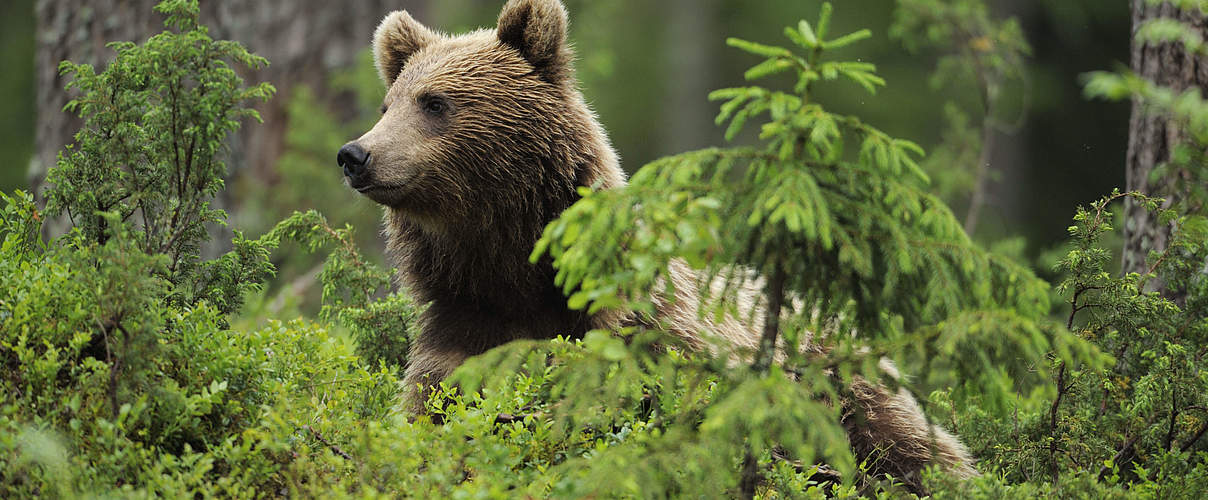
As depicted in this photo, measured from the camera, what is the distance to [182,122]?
160 inches

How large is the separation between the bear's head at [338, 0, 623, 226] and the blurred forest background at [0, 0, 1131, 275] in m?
0.43

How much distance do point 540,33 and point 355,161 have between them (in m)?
1.14

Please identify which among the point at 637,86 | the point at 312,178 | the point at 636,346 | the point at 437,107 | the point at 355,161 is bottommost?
the point at 312,178

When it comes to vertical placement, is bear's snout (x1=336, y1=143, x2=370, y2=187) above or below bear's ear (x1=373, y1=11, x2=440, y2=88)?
below

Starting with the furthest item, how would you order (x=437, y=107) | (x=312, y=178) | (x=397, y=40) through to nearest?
(x=312, y=178)
(x=397, y=40)
(x=437, y=107)

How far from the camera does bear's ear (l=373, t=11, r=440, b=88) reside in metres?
5.38

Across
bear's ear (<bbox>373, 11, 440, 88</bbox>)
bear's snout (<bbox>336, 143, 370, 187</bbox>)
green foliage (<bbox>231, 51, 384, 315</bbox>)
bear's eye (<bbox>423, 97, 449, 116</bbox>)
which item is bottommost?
green foliage (<bbox>231, 51, 384, 315</bbox>)

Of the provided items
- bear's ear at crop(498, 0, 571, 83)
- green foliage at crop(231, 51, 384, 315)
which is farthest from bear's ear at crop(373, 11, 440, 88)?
green foliage at crop(231, 51, 384, 315)

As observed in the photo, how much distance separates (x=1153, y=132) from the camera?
16.4 feet

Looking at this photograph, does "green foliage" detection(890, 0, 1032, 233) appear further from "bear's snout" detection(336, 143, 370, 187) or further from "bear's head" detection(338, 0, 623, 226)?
"bear's snout" detection(336, 143, 370, 187)

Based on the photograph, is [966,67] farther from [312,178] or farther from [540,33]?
[312,178]

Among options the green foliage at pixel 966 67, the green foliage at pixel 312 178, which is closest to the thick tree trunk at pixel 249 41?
the green foliage at pixel 312 178

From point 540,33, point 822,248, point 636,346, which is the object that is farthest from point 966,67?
point 636,346

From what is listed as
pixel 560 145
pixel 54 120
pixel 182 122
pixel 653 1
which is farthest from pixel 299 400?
pixel 653 1
